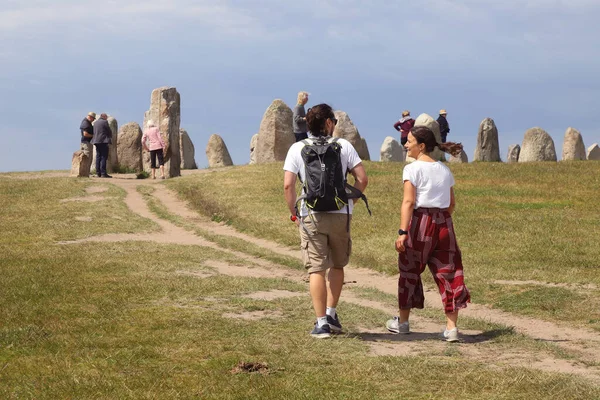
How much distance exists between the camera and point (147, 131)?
1294 inches

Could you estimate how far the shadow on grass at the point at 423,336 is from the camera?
982 cm

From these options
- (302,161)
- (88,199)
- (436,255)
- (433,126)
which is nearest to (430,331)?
(436,255)

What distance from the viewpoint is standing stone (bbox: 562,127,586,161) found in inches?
1767

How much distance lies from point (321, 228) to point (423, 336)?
1962 mm

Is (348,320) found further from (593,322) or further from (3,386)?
(3,386)

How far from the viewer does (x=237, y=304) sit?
1193 cm

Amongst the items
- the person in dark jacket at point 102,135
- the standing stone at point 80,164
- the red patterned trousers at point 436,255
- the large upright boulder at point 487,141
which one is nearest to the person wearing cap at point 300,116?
the person in dark jacket at point 102,135

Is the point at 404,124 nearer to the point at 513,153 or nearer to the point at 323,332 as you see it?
the point at 513,153

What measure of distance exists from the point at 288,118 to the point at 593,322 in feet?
84.1

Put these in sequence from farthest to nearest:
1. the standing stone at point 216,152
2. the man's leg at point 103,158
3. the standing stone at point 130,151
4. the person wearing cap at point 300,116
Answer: the standing stone at point 216,152 < the standing stone at point 130,151 < the man's leg at point 103,158 < the person wearing cap at point 300,116

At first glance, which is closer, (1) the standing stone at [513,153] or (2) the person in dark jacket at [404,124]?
(2) the person in dark jacket at [404,124]

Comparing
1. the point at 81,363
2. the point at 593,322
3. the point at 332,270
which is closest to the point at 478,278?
the point at 593,322

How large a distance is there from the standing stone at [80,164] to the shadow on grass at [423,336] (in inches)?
1009

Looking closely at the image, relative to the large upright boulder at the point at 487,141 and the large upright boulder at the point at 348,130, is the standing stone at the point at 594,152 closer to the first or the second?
the large upright boulder at the point at 487,141
